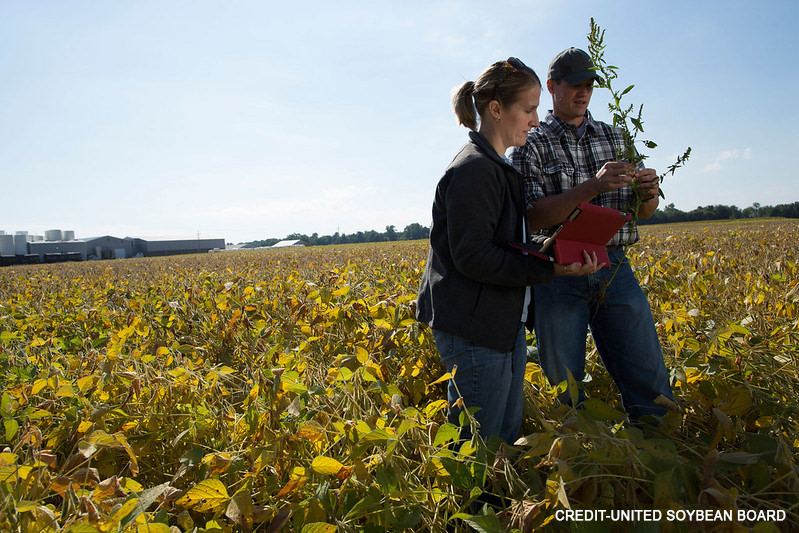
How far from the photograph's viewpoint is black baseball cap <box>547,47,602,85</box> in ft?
6.20

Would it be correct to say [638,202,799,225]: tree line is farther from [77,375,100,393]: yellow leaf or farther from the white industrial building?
[77,375,100,393]: yellow leaf

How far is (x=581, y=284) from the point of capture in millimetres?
1917

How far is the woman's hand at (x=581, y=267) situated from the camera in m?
1.53

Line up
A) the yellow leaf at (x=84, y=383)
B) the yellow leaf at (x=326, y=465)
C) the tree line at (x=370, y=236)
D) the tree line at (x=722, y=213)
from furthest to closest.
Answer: the tree line at (x=370, y=236), the tree line at (x=722, y=213), the yellow leaf at (x=84, y=383), the yellow leaf at (x=326, y=465)

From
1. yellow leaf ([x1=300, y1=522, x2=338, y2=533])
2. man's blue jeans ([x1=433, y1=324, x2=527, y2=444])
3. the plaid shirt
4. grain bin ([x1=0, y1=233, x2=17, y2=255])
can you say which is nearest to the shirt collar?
the plaid shirt

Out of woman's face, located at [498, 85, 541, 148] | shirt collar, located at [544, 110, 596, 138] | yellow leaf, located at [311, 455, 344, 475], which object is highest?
shirt collar, located at [544, 110, 596, 138]

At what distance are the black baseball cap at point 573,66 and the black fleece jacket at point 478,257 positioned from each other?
65 centimetres

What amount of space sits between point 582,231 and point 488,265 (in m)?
0.38

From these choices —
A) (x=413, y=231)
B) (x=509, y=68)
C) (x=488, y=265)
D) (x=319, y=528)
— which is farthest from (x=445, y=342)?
(x=413, y=231)

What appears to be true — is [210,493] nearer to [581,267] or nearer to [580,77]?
[581,267]

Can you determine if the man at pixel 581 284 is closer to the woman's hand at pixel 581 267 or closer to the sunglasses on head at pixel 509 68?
the woman's hand at pixel 581 267

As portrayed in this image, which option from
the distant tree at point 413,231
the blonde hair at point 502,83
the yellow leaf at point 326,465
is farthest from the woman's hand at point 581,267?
the distant tree at point 413,231

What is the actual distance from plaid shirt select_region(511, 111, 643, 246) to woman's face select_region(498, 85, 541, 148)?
0.34m

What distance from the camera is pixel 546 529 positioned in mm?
1162
